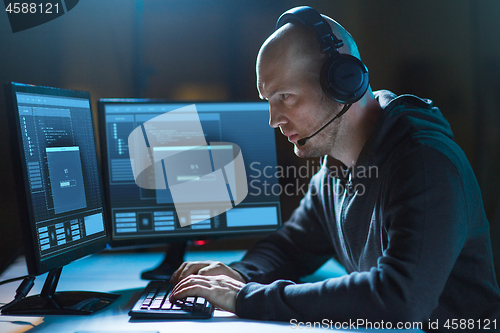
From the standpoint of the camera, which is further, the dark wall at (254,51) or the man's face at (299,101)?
the dark wall at (254,51)

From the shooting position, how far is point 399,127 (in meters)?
0.83

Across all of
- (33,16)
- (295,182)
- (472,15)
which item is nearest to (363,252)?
(295,182)

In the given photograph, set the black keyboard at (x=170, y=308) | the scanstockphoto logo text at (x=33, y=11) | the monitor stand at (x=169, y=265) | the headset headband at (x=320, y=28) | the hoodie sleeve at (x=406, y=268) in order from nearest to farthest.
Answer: the hoodie sleeve at (x=406, y=268) → the black keyboard at (x=170, y=308) → the headset headband at (x=320, y=28) → the monitor stand at (x=169, y=265) → the scanstockphoto logo text at (x=33, y=11)

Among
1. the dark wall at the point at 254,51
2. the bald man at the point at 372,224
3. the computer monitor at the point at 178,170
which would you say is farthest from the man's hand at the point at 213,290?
the dark wall at the point at 254,51

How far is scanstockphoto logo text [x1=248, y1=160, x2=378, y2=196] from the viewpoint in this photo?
937 mm

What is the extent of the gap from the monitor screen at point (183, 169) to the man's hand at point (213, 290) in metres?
0.33

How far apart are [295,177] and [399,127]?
68cm

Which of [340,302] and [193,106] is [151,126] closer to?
[193,106]

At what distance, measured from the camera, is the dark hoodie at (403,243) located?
2.17 feet

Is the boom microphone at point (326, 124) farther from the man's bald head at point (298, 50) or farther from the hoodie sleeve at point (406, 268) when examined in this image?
the hoodie sleeve at point (406, 268)

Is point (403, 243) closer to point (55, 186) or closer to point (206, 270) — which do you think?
point (206, 270)

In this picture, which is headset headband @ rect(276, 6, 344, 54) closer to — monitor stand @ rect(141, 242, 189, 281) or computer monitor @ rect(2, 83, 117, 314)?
computer monitor @ rect(2, 83, 117, 314)

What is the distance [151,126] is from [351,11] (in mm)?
869

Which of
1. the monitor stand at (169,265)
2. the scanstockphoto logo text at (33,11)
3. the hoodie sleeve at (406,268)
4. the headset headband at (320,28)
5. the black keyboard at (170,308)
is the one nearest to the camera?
the hoodie sleeve at (406,268)
